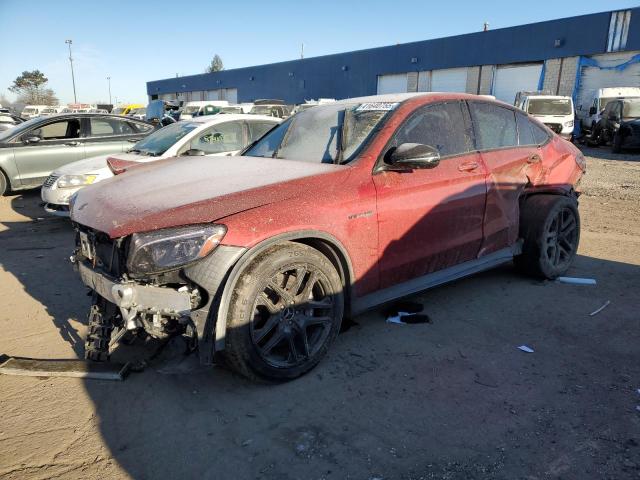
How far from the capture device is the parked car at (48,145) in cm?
909

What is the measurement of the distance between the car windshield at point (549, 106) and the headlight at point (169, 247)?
62.9 ft

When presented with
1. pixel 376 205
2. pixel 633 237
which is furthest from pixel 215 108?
pixel 376 205

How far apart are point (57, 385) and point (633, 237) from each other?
22.3ft

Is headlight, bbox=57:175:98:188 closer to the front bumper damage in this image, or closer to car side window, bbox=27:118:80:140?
car side window, bbox=27:118:80:140

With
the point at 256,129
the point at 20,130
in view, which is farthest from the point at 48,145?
the point at 256,129

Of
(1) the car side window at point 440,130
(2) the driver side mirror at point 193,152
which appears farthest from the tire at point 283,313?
(2) the driver side mirror at point 193,152

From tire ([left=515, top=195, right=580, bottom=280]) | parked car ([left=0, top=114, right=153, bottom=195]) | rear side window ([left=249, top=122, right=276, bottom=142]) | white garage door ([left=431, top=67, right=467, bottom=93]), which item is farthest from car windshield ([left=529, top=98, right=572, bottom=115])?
tire ([left=515, top=195, right=580, bottom=280])

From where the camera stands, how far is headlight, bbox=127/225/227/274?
8.45 ft

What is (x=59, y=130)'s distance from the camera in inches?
371

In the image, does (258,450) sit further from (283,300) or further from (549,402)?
(549,402)

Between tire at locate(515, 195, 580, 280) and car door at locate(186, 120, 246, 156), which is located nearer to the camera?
tire at locate(515, 195, 580, 280)

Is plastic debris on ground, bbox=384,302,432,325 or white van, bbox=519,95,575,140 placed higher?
white van, bbox=519,95,575,140

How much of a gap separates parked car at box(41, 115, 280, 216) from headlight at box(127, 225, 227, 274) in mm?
4295

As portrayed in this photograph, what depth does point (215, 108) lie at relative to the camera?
24.4 metres
